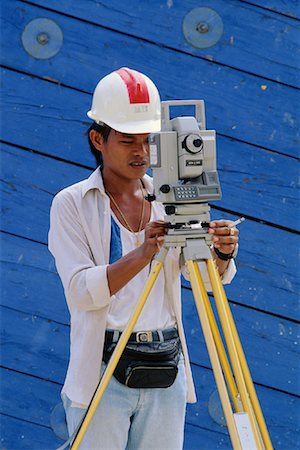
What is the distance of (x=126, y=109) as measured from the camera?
2.38 meters

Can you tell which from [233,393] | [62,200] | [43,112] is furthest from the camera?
[43,112]

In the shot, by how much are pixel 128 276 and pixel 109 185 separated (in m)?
0.35

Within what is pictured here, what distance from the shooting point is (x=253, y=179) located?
3346mm

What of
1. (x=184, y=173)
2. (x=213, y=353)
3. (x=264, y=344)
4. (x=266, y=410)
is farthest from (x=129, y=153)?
(x=266, y=410)

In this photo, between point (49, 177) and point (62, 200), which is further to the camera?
point (49, 177)

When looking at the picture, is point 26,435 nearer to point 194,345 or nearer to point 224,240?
point 194,345

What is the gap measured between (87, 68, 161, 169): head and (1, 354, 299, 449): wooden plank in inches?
48.9

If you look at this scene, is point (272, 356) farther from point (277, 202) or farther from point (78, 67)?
point (78, 67)

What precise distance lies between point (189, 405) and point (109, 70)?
1.28 m

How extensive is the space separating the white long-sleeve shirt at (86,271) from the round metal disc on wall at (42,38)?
1.03m

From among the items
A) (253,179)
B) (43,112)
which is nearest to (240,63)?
(253,179)

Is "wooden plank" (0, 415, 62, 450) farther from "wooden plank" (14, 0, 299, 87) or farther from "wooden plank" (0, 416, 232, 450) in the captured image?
"wooden plank" (14, 0, 299, 87)

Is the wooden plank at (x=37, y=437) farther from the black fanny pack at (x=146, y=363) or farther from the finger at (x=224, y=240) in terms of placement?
the finger at (x=224, y=240)

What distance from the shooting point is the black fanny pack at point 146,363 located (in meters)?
2.26
